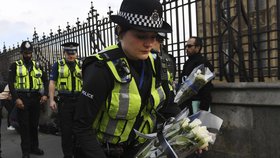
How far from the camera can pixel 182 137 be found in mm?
1780

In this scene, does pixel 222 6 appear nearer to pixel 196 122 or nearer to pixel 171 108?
pixel 171 108

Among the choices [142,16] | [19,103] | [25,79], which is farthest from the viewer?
[25,79]

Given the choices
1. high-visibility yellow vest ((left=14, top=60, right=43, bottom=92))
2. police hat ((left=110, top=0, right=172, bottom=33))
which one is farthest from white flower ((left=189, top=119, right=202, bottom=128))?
high-visibility yellow vest ((left=14, top=60, right=43, bottom=92))

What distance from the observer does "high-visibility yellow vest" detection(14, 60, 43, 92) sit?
6.62m

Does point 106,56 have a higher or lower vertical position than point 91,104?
higher

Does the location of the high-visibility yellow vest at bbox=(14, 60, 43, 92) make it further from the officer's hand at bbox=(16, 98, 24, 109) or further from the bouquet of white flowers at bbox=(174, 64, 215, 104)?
the bouquet of white flowers at bbox=(174, 64, 215, 104)

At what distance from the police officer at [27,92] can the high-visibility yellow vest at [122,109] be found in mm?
4652

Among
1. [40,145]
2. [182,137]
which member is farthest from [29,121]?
[182,137]

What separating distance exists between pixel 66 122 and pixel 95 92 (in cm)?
424

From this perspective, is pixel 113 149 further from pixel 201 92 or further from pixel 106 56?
pixel 201 92

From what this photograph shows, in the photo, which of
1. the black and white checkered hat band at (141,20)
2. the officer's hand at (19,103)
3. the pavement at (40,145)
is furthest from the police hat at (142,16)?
the pavement at (40,145)

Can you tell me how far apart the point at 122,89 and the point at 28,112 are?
5.07 m

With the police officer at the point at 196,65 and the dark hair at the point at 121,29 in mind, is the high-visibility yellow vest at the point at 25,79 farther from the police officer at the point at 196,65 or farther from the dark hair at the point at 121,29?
the dark hair at the point at 121,29

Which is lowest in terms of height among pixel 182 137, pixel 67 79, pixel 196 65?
pixel 182 137
